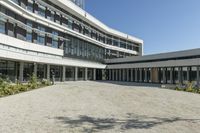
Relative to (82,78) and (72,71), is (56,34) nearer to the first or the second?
(72,71)

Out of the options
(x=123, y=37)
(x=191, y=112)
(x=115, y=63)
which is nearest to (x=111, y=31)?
(x=123, y=37)

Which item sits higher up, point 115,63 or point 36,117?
point 115,63

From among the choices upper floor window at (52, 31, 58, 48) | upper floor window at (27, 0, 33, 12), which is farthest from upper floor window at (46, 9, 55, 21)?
upper floor window at (27, 0, 33, 12)

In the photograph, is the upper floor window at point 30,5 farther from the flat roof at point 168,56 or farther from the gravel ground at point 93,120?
the gravel ground at point 93,120

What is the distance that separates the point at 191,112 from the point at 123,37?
176 feet

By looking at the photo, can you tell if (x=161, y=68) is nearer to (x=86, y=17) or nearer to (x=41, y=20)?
(x=86, y=17)

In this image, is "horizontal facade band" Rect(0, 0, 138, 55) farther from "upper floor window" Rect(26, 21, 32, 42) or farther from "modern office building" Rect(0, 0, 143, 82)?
"upper floor window" Rect(26, 21, 32, 42)

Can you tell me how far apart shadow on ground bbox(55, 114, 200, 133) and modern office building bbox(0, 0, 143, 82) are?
19061 mm

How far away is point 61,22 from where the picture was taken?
4122 cm

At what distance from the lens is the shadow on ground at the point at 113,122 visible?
26.1ft

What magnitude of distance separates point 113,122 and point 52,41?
32.4 m

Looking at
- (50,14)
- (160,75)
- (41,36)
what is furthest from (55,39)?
(160,75)

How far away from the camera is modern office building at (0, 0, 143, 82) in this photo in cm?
2869

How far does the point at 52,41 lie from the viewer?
39.0 m
